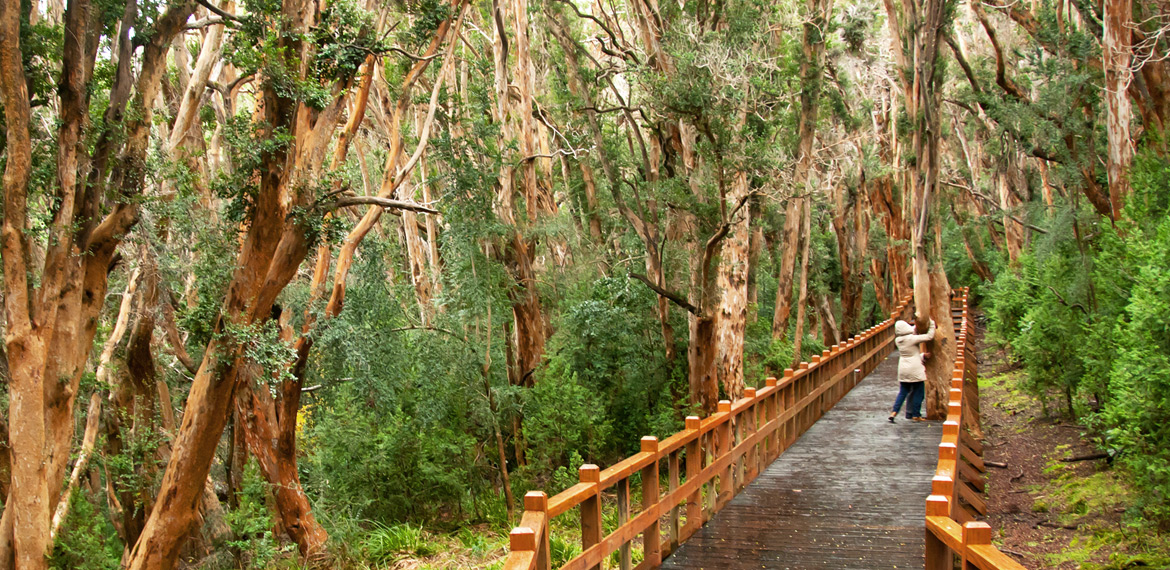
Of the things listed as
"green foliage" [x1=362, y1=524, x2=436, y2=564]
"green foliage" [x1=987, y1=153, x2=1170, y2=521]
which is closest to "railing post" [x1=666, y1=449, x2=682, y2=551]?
"green foliage" [x1=987, y1=153, x2=1170, y2=521]

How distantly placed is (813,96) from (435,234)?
38.2 feet

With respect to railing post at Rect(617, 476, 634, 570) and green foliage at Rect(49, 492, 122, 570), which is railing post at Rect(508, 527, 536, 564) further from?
green foliage at Rect(49, 492, 122, 570)

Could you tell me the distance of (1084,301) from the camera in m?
15.6

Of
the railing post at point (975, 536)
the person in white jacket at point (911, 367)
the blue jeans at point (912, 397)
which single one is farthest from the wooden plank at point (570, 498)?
the blue jeans at point (912, 397)

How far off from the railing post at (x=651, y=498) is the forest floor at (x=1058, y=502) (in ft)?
13.5

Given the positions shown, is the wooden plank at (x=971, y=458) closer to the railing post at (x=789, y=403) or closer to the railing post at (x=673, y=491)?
the railing post at (x=789, y=403)

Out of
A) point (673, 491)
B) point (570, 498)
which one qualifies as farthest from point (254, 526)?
point (570, 498)

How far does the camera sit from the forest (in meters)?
9.67

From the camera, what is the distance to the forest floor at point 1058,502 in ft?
29.6

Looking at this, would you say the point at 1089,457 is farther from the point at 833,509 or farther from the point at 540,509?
the point at 540,509

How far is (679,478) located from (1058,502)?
211 inches

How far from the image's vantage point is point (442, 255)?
659 inches

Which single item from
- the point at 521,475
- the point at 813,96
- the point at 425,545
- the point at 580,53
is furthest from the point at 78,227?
the point at 813,96

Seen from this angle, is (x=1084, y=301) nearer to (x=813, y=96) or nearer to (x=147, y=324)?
(x=813, y=96)
